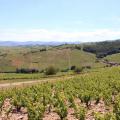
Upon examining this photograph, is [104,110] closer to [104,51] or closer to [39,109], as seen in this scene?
[39,109]

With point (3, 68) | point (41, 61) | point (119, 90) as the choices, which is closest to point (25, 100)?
point (119, 90)

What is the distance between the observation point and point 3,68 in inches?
6038

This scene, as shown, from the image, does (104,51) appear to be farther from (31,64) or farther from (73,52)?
(31,64)

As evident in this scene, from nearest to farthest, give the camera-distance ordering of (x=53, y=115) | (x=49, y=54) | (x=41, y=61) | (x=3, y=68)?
(x=53, y=115) → (x=3, y=68) → (x=41, y=61) → (x=49, y=54)

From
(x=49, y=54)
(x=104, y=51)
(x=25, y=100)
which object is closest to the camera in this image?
(x=25, y=100)

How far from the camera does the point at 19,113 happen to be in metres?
23.7

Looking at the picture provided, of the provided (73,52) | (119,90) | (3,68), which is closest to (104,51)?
(73,52)

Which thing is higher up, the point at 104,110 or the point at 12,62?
the point at 104,110

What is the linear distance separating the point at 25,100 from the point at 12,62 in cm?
14462

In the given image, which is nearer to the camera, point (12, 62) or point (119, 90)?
point (119, 90)

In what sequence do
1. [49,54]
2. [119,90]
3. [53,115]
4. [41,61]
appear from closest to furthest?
1. [53,115]
2. [119,90]
3. [41,61]
4. [49,54]

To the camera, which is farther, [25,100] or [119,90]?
[119,90]

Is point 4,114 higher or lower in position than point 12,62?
higher

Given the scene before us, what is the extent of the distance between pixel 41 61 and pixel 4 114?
14277cm
